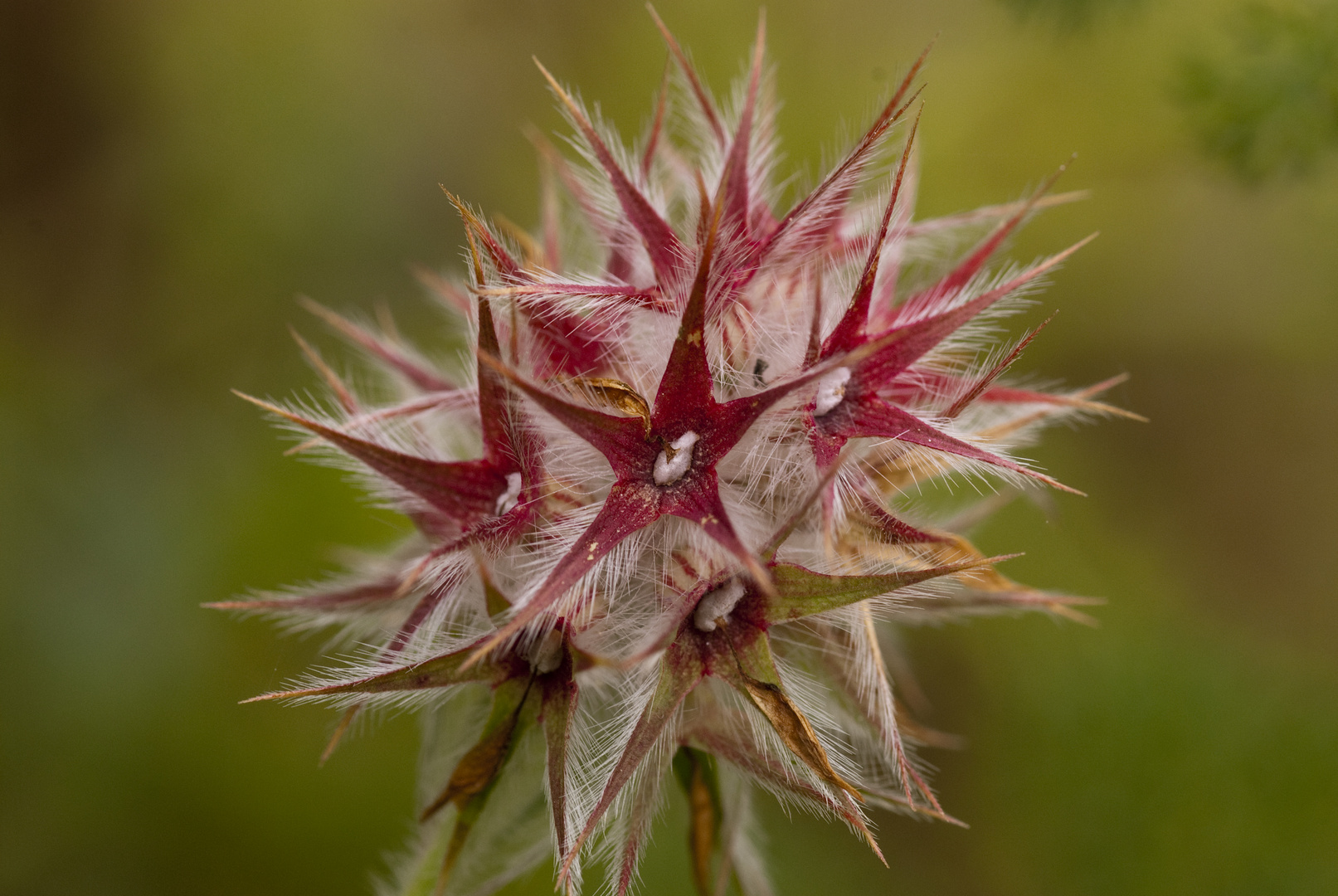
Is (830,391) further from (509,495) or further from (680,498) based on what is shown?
(509,495)

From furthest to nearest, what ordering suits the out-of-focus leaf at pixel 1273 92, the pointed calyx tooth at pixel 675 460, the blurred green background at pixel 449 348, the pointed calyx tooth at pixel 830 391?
the blurred green background at pixel 449 348 → the out-of-focus leaf at pixel 1273 92 → the pointed calyx tooth at pixel 830 391 → the pointed calyx tooth at pixel 675 460

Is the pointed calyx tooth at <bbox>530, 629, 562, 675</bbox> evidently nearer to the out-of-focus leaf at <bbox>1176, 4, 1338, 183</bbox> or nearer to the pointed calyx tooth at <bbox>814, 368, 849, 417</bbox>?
the pointed calyx tooth at <bbox>814, 368, 849, 417</bbox>

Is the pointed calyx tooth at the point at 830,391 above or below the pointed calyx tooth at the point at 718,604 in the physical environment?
above

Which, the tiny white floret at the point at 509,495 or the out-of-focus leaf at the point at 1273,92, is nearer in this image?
the tiny white floret at the point at 509,495

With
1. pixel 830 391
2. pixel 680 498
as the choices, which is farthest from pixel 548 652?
pixel 830 391

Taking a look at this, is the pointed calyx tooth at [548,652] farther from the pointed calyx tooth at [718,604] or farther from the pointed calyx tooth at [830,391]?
the pointed calyx tooth at [830,391]

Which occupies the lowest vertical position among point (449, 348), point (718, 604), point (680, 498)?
point (718, 604)

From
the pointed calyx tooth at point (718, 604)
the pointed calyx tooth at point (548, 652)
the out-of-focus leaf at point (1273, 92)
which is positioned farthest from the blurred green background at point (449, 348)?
the pointed calyx tooth at point (718, 604)

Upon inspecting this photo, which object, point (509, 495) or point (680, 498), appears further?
point (509, 495)
